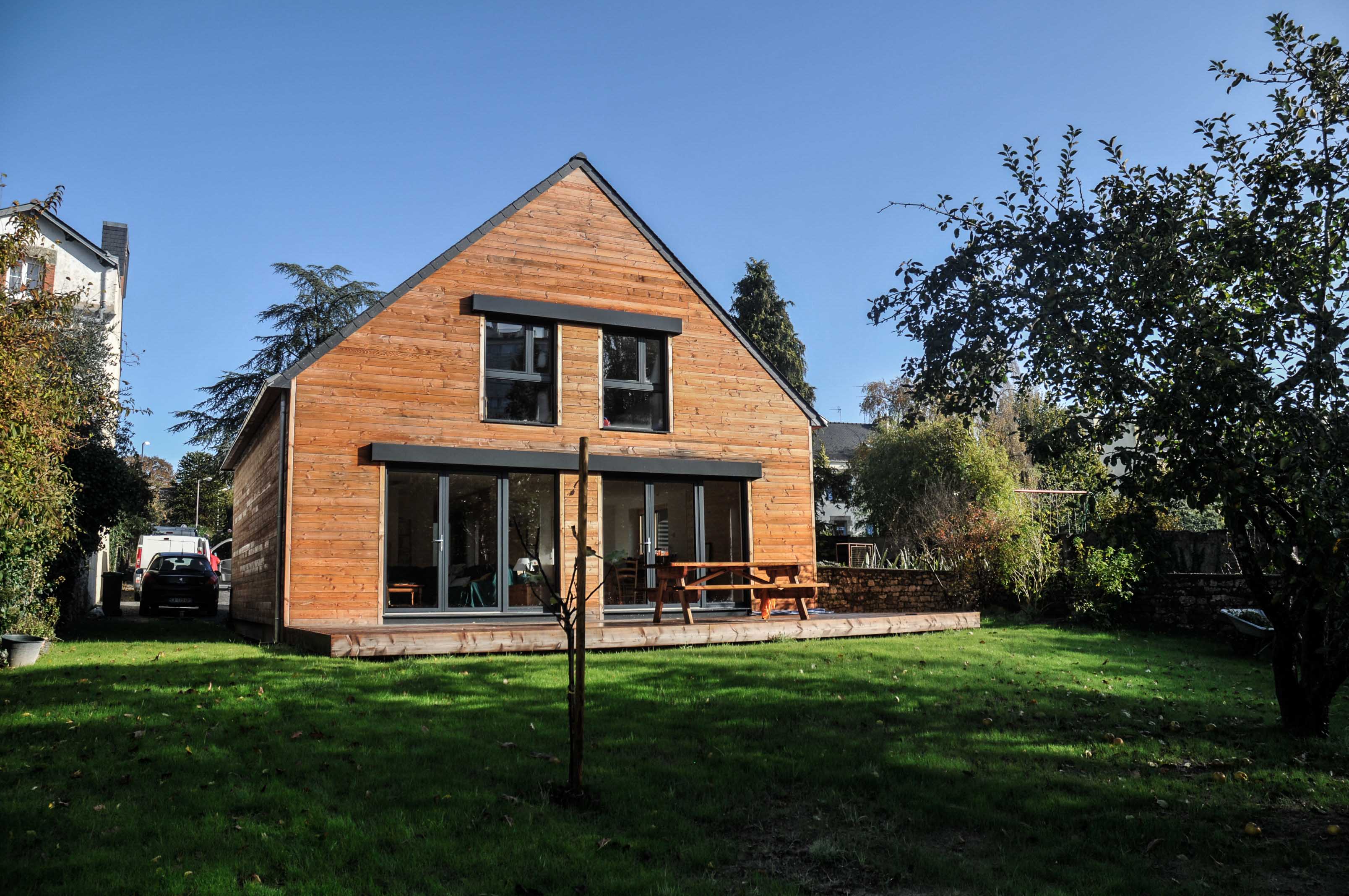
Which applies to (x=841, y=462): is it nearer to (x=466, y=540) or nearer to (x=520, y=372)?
(x=520, y=372)

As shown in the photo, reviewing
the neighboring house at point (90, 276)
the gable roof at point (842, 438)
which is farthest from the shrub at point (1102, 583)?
the gable roof at point (842, 438)

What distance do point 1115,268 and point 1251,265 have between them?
0.92 metres

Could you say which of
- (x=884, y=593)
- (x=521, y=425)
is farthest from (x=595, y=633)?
(x=884, y=593)

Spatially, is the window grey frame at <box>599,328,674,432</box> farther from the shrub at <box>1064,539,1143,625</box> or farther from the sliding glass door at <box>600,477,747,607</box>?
the shrub at <box>1064,539,1143,625</box>

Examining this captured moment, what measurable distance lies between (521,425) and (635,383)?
219cm

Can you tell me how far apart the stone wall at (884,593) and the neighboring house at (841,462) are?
Answer: 52.4 feet

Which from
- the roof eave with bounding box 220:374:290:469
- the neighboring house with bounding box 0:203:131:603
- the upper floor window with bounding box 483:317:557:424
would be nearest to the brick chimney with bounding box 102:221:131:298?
the neighboring house with bounding box 0:203:131:603

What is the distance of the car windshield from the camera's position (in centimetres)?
2186

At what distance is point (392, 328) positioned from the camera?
43.7 feet

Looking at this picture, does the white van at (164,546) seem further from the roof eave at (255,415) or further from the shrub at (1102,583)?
the shrub at (1102,583)

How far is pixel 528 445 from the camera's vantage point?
1395 centimetres

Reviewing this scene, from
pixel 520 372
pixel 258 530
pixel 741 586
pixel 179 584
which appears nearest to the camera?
pixel 741 586

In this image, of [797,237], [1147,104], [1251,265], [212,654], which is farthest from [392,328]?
[1251,265]

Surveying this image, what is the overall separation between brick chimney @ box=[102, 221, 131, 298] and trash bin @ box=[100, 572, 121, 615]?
1676 centimetres
